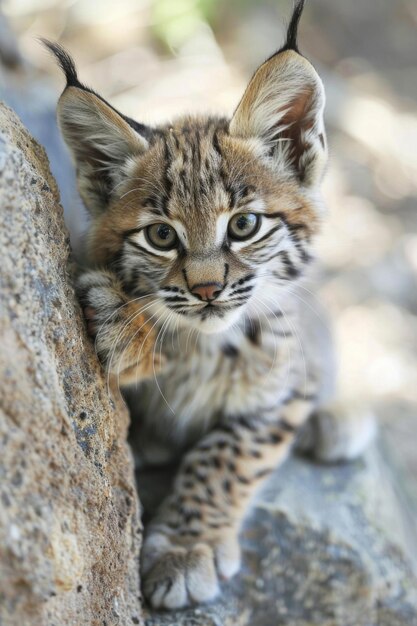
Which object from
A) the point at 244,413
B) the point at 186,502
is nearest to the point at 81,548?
the point at 186,502

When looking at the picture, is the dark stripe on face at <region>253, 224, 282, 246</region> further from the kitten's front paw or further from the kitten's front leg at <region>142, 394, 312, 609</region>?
the kitten's front paw

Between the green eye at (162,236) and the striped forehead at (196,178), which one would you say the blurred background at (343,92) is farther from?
the green eye at (162,236)

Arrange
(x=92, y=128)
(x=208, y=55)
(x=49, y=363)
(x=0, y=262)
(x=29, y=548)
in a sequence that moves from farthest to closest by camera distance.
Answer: (x=208, y=55), (x=92, y=128), (x=49, y=363), (x=0, y=262), (x=29, y=548)

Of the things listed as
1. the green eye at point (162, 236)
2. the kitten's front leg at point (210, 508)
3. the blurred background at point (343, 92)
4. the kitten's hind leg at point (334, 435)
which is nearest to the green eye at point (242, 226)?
the green eye at point (162, 236)

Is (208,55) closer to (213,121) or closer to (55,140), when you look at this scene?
(55,140)

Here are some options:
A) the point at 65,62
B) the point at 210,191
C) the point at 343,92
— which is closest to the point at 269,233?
the point at 210,191

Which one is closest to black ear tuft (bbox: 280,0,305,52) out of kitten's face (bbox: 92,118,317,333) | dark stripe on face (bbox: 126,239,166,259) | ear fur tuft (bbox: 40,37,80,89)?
kitten's face (bbox: 92,118,317,333)
